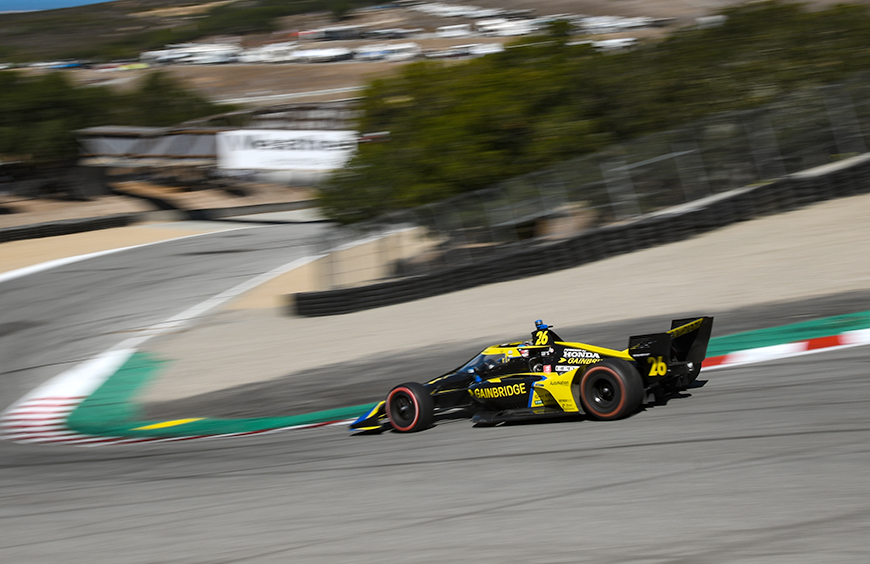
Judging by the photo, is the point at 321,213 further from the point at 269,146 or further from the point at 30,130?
the point at 30,130

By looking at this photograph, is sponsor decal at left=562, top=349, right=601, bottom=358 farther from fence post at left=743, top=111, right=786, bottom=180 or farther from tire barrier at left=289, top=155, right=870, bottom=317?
fence post at left=743, top=111, right=786, bottom=180

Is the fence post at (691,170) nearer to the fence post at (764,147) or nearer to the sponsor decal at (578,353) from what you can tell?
the fence post at (764,147)

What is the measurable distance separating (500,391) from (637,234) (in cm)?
815

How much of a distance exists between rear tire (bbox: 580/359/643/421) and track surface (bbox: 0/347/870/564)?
0.39 feet

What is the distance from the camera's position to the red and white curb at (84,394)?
7.70 metres

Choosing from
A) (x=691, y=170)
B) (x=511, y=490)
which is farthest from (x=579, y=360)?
(x=691, y=170)

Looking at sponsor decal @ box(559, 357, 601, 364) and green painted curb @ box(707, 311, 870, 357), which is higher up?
sponsor decal @ box(559, 357, 601, 364)

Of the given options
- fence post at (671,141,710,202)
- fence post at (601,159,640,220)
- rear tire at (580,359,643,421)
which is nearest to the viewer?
rear tire at (580,359,643,421)

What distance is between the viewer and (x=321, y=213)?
1850cm

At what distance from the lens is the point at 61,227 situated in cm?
2875

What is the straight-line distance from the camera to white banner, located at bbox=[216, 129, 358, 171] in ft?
110

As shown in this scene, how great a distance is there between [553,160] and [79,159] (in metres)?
29.9

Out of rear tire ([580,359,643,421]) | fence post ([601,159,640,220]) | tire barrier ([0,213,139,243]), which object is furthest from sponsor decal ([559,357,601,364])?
tire barrier ([0,213,139,243])

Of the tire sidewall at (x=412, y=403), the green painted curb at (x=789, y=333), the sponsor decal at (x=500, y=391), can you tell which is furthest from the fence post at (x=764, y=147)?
the tire sidewall at (x=412, y=403)
